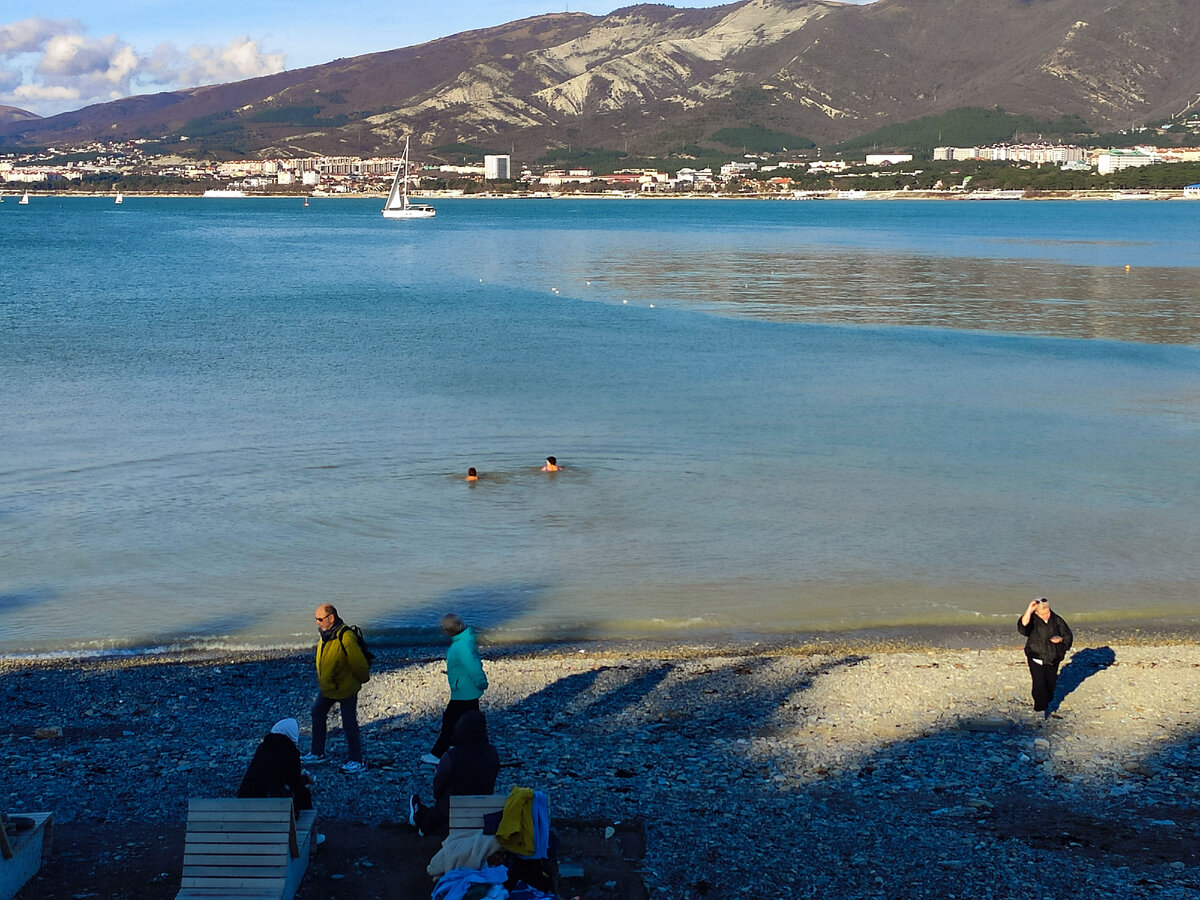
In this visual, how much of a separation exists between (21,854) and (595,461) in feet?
50.9

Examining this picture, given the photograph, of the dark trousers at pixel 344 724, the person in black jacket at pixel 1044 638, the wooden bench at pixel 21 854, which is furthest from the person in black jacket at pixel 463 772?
the person in black jacket at pixel 1044 638

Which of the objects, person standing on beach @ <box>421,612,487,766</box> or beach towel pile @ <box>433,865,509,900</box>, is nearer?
beach towel pile @ <box>433,865,509,900</box>

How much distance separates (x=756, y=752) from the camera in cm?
1008

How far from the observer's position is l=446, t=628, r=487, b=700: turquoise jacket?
352 inches

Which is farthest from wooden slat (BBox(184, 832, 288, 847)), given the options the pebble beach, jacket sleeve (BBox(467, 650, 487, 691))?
jacket sleeve (BBox(467, 650, 487, 691))

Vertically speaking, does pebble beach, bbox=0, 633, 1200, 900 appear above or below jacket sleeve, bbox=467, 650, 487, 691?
below

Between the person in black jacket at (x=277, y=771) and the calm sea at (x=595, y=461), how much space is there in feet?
18.9

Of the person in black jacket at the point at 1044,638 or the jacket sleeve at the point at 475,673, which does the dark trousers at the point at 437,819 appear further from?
the person in black jacket at the point at 1044,638

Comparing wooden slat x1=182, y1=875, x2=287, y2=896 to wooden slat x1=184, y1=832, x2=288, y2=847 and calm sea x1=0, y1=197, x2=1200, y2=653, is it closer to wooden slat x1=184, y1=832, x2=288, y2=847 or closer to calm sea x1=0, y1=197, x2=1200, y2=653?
wooden slat x1=184, y1=832, x2=288, y2=847

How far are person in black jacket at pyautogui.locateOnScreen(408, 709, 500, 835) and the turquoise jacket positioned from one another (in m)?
0.86

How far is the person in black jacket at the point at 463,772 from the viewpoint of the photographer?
794 centimetres

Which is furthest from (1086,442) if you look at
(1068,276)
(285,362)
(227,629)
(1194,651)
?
(1068,276)

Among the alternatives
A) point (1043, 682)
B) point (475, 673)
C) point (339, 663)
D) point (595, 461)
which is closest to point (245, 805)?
point (339, 663)

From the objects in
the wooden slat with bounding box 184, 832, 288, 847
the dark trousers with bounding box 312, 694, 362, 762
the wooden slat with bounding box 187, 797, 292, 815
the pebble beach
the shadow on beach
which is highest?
the wooden slat with bounding box 187, 797, 292, 815
